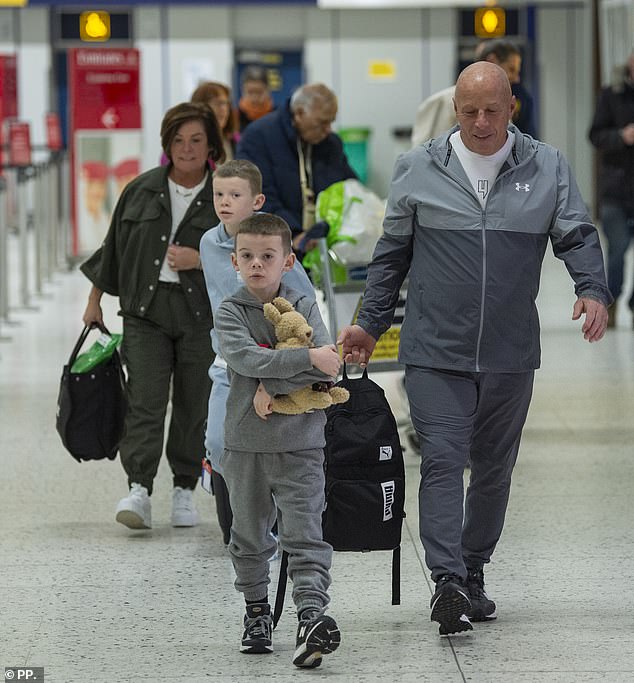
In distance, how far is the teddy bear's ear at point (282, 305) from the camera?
4234mm

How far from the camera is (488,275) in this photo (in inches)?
175

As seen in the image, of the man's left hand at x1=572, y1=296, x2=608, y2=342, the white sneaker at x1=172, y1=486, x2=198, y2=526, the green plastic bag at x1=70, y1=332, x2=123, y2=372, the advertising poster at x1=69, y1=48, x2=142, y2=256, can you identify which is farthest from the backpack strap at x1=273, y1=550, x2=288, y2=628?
the advertising poster at x1=69, y1=48, x2=142, y2=256

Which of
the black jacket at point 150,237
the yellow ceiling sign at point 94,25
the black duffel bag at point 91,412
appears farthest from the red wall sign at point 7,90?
the black duffel bag at point 91,412

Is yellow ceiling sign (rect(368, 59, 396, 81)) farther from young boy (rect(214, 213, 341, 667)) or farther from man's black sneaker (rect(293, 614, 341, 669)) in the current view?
man's black sneaker (rect(293, 614, 341, 669))

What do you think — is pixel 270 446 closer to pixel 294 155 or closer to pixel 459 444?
pixel 459 444

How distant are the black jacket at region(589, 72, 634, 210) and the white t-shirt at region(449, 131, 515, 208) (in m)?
6.82

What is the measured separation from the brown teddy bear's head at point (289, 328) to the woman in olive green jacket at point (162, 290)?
5.55 feet

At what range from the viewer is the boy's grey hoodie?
162 inches

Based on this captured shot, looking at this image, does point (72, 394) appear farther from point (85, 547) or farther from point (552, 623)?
point (552, 623)

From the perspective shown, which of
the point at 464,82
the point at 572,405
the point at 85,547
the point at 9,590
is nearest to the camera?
the point at 464,82

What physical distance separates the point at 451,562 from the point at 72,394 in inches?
80.8

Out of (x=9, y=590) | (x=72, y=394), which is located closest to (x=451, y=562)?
(x=9, y=590)

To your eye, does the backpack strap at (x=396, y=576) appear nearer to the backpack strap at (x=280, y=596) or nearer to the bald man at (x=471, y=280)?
the bald man at (x=471, y=280)

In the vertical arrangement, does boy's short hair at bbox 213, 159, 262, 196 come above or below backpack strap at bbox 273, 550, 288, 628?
above
